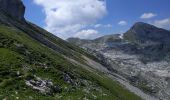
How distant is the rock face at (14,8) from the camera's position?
155625mm

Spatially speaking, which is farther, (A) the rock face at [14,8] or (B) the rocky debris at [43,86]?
(A) the rock face at [14,8]

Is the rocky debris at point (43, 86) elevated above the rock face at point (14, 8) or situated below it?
below

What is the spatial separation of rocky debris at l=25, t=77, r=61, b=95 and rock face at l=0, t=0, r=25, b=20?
111 metres

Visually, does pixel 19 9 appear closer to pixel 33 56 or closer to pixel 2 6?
pixel 2 6

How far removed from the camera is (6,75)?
1841 inches

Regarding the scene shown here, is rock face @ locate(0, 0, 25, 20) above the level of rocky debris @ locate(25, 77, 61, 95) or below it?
above

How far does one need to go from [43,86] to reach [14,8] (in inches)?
4796

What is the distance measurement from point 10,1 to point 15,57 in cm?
11212

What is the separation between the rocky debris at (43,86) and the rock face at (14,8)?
11140 cm

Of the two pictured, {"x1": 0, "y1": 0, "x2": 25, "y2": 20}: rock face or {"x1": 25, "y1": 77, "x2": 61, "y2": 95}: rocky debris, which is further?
{"x1": 0, "y1": 0, "x2": 25, "y2": 20}: rock face

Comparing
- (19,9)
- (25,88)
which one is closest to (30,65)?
(25,88)

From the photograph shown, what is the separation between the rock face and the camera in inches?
6127

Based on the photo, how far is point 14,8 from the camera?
16300 cm

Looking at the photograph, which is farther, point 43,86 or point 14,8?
point 14,8
